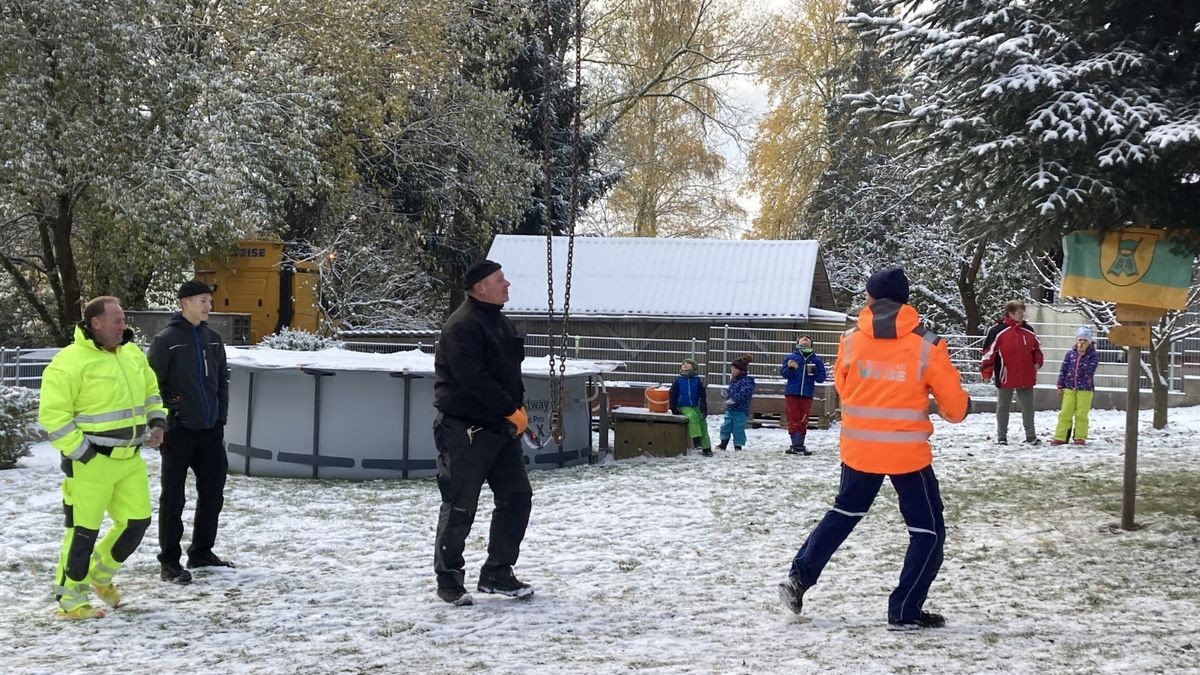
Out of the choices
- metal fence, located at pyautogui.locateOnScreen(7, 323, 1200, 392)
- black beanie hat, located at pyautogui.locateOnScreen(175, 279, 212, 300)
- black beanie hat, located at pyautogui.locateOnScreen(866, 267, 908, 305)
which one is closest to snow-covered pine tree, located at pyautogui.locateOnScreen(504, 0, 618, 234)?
metal fence, located at pyautogui.locateOnScreen(7, 323, 1200, 392)

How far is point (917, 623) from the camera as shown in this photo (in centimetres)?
629

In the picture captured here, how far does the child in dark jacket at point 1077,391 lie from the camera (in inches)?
608

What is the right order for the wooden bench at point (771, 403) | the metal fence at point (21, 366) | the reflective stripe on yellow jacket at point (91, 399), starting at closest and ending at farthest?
the reflective stripe on yellow jacket at point (91, 399) < the metal fence at point (21, 366) < the wooden bench at point (771, 403)

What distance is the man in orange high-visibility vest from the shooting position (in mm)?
6234

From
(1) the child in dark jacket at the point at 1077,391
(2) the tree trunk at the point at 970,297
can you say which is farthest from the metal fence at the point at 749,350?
(2) the tree trunk at the point at 970,297

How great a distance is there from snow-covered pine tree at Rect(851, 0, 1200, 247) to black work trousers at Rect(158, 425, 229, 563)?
533 centimetres

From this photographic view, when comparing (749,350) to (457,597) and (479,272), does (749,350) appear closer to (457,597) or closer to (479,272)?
(479,272)

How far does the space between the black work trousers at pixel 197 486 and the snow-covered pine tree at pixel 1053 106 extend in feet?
17.5

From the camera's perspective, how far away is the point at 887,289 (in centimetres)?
643

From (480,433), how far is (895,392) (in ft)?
7.34

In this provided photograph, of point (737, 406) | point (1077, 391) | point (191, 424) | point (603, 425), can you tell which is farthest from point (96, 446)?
point (1077, 391)

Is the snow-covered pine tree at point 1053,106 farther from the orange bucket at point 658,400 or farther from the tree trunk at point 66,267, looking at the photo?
the tree trunk at point 66,267

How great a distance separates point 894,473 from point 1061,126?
3.41 meters

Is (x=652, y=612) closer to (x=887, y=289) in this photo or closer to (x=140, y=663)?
(x=887, y=289)
